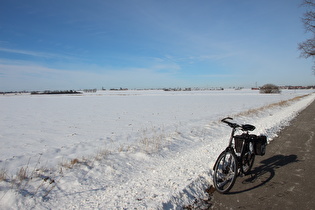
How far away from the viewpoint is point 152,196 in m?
3.54

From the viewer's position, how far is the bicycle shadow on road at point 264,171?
399 centimetres

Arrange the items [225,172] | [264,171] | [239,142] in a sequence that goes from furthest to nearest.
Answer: [264,171] → [239,142] → [225,172]

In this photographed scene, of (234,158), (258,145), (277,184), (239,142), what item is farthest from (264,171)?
(234,158)

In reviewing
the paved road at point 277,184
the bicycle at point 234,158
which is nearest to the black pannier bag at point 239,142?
the bicycle at point 234,158

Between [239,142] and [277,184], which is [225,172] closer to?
[239,142]

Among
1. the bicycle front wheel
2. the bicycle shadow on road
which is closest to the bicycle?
the bicycle front wheel

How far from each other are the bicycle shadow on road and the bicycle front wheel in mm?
214

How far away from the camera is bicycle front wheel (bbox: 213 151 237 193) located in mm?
3633

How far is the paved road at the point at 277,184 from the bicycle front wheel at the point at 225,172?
15 cm

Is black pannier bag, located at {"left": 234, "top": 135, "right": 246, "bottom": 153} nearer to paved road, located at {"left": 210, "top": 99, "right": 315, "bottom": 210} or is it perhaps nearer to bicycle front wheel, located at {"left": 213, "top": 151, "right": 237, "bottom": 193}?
bicycle front wheel, located at {"left": 213, "top": 151, "right": 237, "bottom": 193}

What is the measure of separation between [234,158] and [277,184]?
1.23 m

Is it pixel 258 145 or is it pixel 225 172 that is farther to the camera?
pixel 258 145

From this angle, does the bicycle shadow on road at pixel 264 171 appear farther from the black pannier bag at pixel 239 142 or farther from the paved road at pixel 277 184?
the black pannier bag at pixel 239 142

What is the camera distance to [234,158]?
11.9ft
